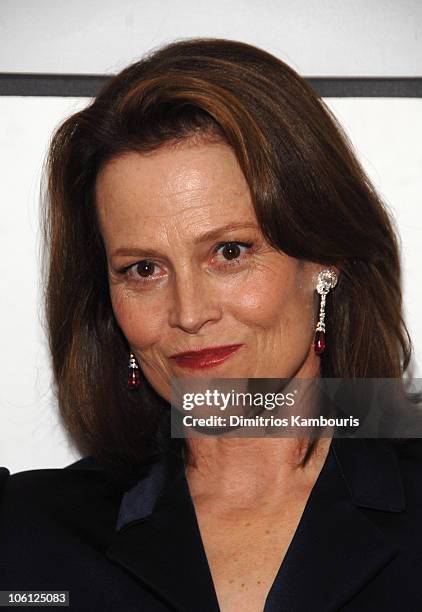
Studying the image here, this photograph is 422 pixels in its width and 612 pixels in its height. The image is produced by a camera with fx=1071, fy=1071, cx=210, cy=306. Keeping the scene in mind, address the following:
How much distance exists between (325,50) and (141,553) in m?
1.05

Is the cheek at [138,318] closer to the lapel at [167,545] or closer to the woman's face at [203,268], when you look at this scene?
the woman's face at [203,268]

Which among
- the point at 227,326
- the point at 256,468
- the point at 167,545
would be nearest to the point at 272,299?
the point at 227,326

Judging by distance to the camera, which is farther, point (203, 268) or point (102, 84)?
point (102, 84)

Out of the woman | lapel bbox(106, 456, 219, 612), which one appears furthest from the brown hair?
lapel bbox(106, 456, 219, 612)

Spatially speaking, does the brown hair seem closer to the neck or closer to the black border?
the neck

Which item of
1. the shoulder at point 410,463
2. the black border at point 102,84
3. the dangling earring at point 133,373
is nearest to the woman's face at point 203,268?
the dangling earring at point 133,373

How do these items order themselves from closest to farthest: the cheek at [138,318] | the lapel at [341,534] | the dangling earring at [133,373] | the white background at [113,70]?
the lapel at [341,534] < the cheek at [138,318] < the dangling earring at [133,373] < the white background at [113,70]

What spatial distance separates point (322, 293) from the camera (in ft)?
6.18

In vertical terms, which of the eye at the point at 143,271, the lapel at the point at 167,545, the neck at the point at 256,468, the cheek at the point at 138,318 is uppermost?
the eye at the point at 143,271

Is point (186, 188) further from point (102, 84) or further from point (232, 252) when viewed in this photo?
point (102, 84)

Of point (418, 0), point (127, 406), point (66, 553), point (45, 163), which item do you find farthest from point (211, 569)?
point (418, 0)

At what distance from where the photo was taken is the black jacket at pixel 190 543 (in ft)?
5.60

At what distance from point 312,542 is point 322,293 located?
0.43 meters

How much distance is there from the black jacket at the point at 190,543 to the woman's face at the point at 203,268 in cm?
25
